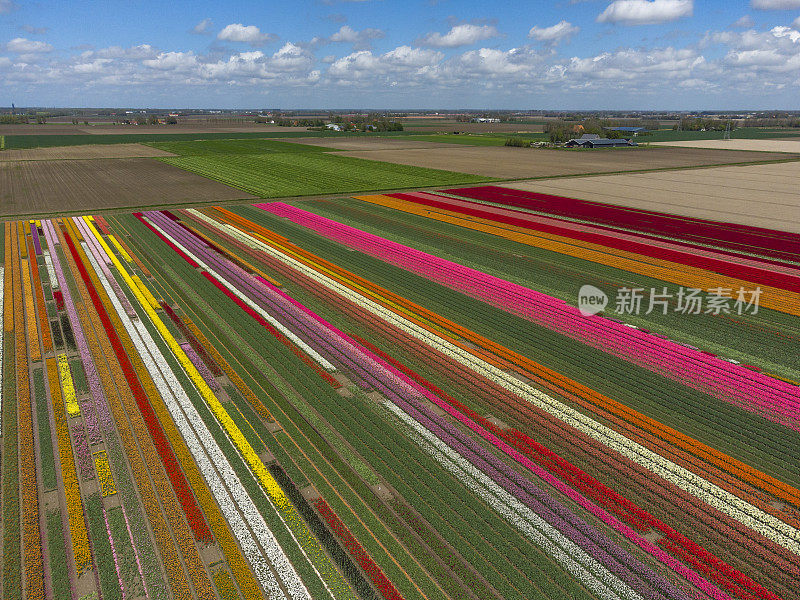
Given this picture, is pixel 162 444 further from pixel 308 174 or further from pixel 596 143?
pixel 596 143

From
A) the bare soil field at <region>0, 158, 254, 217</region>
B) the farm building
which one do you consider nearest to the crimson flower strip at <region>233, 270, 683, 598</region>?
the bare soil field at <region>0, 158, 254, 217</region>

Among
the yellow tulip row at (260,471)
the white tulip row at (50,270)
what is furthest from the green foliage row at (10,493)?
the white tulip row at (50,270)

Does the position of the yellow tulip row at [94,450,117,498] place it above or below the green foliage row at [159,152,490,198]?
below

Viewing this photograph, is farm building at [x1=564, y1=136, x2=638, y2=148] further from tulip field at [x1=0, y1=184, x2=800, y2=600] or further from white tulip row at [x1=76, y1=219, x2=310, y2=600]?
white tulip row at [x1=76, y1=219, x2=310, y2=600]

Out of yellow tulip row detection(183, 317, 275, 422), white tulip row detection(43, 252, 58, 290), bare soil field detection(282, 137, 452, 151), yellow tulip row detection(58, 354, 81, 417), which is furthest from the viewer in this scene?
bare soil field detection(282, 137, 452, 151)

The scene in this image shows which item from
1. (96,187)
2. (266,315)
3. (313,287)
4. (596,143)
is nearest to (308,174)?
(96,187)

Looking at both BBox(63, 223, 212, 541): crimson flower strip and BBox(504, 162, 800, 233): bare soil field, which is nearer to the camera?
BBox(63, 223, 212, 541): crimson flower strip

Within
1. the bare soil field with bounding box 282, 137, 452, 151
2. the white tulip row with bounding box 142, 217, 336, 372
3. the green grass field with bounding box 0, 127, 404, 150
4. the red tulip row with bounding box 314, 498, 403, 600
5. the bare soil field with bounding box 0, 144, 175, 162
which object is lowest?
the red tulip row with bounding box 314, 498, 403, 600
